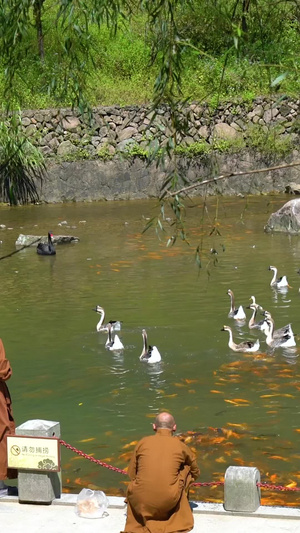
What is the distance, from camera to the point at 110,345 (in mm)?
15430

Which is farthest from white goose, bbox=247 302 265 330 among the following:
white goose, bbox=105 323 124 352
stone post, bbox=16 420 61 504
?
stone post, bbox=16 420 61 504

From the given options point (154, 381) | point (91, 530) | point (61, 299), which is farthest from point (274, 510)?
point (61, 299)

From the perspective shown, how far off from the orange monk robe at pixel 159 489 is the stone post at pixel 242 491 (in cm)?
42

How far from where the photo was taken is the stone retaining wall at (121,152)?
108ft

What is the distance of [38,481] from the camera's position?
867 cm

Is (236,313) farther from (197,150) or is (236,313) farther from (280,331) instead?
(197,150)

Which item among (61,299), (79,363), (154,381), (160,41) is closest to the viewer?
(160,41)

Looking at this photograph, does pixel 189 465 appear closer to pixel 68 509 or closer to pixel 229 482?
pixel 229 482

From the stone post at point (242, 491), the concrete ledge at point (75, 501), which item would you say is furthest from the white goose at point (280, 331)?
the stone post at point (242, 491)

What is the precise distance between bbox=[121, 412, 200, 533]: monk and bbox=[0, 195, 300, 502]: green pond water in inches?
75.5

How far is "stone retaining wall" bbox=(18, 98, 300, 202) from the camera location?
33062 mm

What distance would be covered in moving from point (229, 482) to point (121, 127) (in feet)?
89.2

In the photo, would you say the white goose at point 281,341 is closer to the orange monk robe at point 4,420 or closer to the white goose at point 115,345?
the white goose at point 115,345

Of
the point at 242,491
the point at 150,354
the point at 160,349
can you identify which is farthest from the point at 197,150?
the point at 242,491
